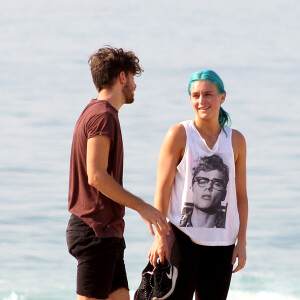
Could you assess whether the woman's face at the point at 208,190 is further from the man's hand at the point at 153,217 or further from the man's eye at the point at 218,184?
the man's hand at the point at 153,217

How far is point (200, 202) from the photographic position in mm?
5207

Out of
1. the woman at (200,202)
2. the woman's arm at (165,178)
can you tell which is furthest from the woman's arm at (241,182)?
the woman's arm at (165,178)

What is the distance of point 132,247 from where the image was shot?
982 cm

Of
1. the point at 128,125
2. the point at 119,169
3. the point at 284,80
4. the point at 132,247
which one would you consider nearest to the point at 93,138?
the point at 119,169

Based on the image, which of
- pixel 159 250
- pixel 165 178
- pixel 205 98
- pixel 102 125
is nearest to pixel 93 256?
pixel 159 250

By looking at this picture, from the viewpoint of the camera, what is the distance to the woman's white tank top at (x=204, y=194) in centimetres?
520

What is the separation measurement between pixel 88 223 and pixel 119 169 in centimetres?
30

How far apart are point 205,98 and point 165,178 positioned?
1.52ft

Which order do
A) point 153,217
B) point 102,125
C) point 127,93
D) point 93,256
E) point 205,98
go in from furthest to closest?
point 205,98
point 127,93
point 93,256
point 102,125
point 153,217

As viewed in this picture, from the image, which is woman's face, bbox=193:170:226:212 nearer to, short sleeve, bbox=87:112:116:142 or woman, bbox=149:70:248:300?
woman, bbox=149:70:248:300

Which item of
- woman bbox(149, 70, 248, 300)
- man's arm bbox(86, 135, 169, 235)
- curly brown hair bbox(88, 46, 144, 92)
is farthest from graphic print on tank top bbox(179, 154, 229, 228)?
curly brown hair bbox(88, 46, 144, 92)

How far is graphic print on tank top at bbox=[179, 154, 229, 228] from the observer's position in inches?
205

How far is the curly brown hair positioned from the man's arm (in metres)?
0.36

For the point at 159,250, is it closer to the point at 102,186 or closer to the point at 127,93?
the point at 102,186
